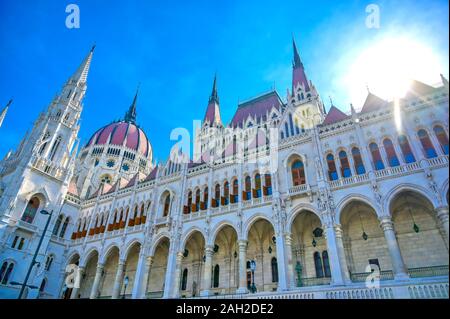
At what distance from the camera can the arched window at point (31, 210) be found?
88.4 feet

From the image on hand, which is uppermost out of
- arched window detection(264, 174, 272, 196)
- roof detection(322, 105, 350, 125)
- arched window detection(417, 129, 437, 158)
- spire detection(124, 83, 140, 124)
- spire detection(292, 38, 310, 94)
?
spire detection(124, 83, 140, 124)

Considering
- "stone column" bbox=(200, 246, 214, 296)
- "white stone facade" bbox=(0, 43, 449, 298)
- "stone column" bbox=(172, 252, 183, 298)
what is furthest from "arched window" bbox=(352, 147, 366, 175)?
"stone column" bbox=(172, 252, 183, 298)

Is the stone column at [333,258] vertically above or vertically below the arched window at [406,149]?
below

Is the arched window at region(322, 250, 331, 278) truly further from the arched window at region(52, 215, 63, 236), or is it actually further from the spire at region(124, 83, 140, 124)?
the spire at region(124, 83, 140, 124)

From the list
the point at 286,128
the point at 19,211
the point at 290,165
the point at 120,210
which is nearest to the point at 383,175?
the point at 290,165

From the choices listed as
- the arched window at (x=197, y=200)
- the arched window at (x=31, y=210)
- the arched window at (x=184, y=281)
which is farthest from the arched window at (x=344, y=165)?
the arched window at (x=31, y=210)

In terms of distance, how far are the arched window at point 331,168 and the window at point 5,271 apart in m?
27.2

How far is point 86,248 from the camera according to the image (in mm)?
28578

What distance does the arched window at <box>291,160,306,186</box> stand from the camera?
20797 millimetres

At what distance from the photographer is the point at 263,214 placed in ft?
66.8

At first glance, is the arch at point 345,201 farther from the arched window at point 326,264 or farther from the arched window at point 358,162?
the arched window at point 326,264

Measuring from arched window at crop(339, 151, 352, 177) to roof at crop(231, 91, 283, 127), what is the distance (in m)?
23.1

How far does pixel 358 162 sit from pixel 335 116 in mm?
4823

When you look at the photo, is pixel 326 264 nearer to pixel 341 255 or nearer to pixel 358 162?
pixel 341 255
